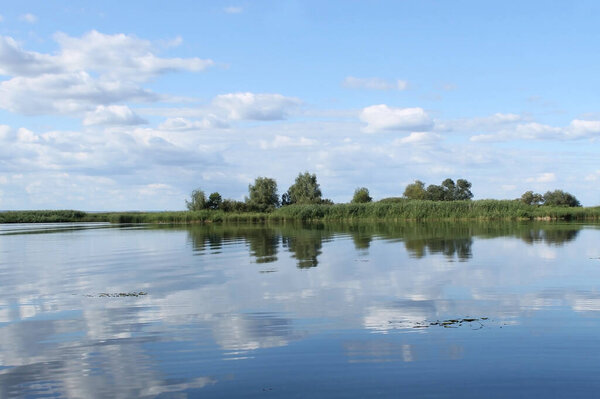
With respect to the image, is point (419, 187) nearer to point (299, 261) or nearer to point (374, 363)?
point (299, 261)

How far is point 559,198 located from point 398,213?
50.2 m

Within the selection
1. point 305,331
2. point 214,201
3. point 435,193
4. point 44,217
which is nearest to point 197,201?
point 214,201

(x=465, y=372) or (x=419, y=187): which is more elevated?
(x=419, y=187)

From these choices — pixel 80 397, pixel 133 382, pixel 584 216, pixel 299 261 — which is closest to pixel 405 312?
pixel 133 382

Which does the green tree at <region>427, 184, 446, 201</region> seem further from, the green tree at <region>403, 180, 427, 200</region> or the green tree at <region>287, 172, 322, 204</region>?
the green tree at <region>287, 172, 322, 204</region>

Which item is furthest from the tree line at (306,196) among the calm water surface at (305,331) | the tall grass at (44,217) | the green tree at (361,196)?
the calm water surface at (305,331)

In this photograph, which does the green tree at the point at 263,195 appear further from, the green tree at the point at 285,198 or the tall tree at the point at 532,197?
the tall tree at the point at 532,197

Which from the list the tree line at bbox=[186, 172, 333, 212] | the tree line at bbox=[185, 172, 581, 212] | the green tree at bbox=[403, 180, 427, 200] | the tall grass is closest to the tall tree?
the tree line at bbox=[185, 172, 581, 212]

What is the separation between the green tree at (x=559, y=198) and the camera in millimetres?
107688

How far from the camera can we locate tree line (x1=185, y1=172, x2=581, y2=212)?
9338 centimetres

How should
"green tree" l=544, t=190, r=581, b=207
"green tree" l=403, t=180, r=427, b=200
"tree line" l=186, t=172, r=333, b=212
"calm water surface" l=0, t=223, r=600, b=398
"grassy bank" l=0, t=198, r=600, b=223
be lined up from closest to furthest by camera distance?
"calm water surface" l=0, t=223, r=600, b=398 → "grassy bank" l=0, t=198, r=600, b=223 → "tree line" l=186, t=172, r=333, b=212 → "green tree" l=544, t=190, r=581, b=207 → "green tree" l=403, t=180, r=427, b=200

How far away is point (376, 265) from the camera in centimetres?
2153

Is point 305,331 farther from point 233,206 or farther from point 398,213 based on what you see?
point 233,206

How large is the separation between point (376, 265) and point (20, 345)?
554 inches
